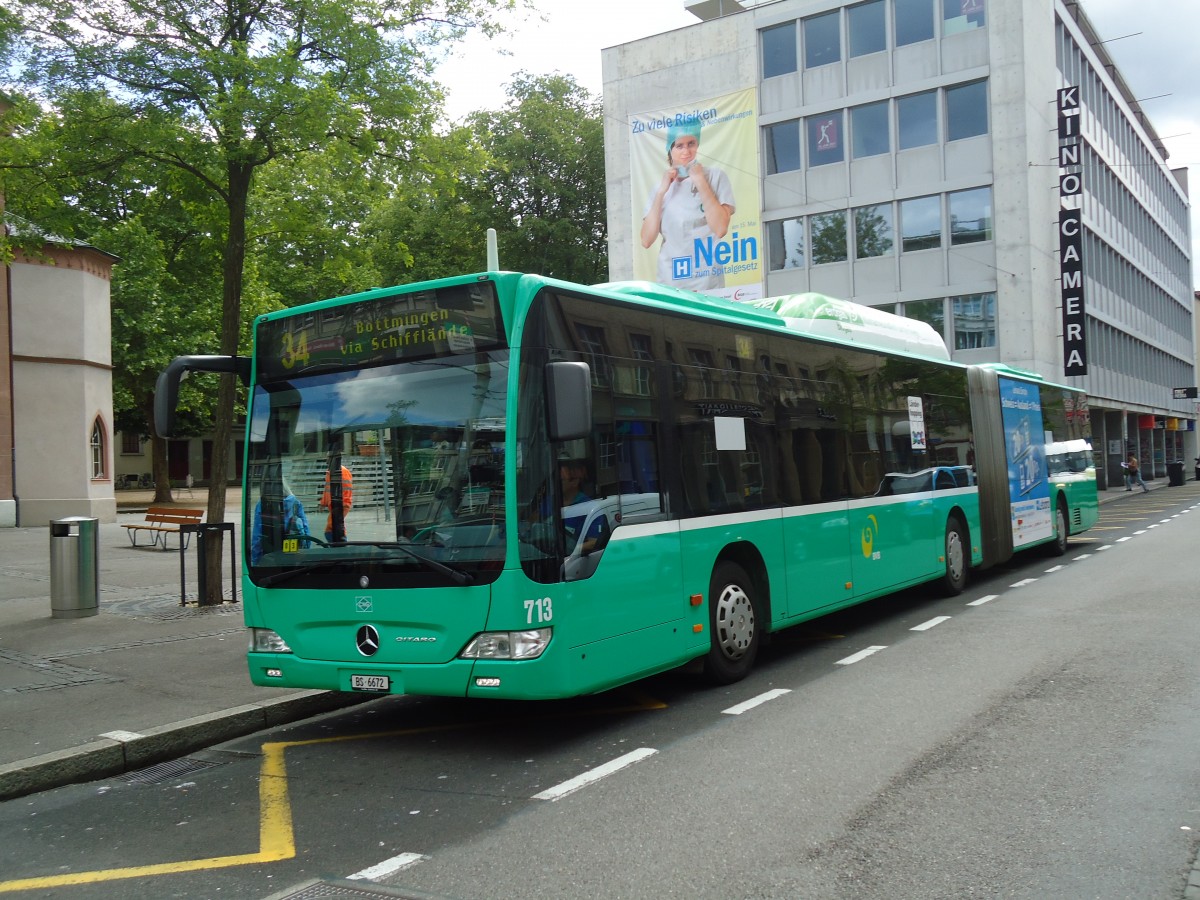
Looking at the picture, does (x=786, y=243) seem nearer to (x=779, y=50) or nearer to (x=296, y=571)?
(x=779, y=50)

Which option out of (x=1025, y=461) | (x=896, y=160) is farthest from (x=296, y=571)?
(x=896, y=160)

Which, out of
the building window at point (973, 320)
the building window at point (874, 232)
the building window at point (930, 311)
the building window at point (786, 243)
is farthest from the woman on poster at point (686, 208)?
the building window at point (973, 320)

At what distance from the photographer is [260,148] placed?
39.8 feet

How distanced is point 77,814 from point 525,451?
123 inches

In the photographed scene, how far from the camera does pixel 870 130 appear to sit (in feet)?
118

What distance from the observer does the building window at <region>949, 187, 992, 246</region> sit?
34188mm

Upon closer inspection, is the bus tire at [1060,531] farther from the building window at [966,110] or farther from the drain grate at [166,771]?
the building window at [966,110]

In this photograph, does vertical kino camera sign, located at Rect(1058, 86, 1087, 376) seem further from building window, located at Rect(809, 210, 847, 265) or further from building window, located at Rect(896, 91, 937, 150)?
building window, located at Rect(809, 210, 847, 265)

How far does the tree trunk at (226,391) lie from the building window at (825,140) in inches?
1065

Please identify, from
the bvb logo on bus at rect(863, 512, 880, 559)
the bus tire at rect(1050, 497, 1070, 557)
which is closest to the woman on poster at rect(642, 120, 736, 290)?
the bus tire at rect(1050, 497, 1070, 557)

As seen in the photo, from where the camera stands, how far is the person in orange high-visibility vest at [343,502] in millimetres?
6707

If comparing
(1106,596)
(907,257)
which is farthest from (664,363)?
(907,257)

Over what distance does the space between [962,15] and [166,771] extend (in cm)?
3477

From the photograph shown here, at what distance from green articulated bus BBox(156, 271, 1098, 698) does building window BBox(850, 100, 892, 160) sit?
95.3 ft
